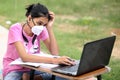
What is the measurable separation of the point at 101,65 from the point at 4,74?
3.99 feet

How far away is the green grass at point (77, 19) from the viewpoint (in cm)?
840

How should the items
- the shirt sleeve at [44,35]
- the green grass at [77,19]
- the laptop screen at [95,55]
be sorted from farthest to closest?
the green grass at [77,19], the shirt sleeve at [44,35], the laptop screen at [95,55]

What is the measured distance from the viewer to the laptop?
3949 millimetres

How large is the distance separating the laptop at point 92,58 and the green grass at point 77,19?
2.41 meters

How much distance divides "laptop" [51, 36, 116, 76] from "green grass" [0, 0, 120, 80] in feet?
7.92

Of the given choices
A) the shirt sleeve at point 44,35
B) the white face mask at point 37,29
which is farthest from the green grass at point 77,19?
the white face mask at point 37,29

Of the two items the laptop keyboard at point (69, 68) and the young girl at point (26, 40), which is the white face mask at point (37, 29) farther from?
the laptop keyboard at point (69, 68)

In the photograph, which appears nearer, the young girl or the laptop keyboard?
the laptop keyboard

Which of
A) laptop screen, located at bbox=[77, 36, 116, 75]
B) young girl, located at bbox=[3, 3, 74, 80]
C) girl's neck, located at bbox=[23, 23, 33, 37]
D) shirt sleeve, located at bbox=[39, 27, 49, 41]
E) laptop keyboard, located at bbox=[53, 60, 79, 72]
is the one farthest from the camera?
shirt sleeve, located at bbox=[39, 27, 49, 41]

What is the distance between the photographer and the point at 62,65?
14.1ft

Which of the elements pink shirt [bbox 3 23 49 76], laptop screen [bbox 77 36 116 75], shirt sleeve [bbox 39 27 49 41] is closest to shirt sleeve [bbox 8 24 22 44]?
pink shirt [bbox 3 23 49 76]

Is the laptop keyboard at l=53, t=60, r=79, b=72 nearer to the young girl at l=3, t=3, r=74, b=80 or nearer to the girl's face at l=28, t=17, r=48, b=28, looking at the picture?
the young girl at l=3, t=3, r=74, b=80

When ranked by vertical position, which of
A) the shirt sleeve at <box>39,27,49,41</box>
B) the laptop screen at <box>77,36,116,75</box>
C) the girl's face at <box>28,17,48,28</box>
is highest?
the girl's face at <box>28,17,48,28</box>

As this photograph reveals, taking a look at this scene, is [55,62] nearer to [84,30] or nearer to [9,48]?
[9,48]
